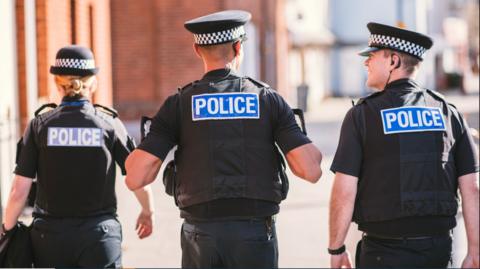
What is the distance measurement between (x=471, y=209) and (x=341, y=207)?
A: 623mm

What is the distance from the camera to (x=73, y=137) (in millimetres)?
4461

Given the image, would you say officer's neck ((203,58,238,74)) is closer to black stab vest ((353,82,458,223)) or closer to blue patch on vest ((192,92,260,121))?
blue patch on vest ((192,92,260,121))

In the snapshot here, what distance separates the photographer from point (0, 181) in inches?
342

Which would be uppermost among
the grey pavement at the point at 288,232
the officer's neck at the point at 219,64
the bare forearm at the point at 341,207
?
the officer's neck at the point at 219,64

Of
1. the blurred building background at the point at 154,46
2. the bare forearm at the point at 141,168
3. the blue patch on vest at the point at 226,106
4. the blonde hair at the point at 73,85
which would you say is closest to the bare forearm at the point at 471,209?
the blue patch on vest at the point at 226,106

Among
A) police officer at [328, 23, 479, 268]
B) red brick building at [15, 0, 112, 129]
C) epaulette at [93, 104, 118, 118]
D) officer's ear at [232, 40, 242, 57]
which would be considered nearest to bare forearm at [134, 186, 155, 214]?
epaulette at [93, 104, 118, 118]

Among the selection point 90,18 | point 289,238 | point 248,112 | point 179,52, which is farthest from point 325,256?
point 179,52

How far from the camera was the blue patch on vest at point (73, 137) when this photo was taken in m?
4.45

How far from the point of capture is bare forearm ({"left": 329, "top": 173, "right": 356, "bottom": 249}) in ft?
13.0

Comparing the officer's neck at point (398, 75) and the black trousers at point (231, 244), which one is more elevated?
the officer's neck at point (398, 75)

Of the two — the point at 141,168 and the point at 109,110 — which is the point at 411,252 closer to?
the point at 141,168

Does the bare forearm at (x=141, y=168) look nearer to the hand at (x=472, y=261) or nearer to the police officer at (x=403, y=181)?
the police officer at (x=403, y=181)

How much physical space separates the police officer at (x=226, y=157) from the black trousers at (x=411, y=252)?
47 cm

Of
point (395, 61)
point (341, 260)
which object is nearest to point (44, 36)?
point (395, 61)
